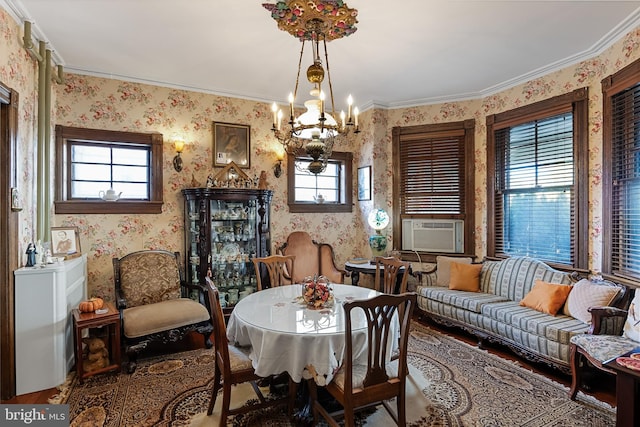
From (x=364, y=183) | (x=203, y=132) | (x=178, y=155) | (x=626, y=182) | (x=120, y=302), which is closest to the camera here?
(x=626, y=182)

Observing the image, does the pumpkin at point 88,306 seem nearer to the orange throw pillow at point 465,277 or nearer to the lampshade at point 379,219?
the lampshade at point 379,219

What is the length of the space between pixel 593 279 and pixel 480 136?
222 cm

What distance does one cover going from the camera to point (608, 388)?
276cm

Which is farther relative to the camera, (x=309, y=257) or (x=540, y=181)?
(x=309, y=257)

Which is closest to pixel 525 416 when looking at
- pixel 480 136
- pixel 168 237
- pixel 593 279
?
pixel 593 279

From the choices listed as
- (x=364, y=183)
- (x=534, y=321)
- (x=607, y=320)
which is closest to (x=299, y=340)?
(x=534, y=321)

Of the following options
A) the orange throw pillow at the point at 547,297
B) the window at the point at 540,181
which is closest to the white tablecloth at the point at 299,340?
the orange throw pillow at the point at 547,297

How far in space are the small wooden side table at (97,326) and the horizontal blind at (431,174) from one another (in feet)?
12.3

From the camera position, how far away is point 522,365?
125 inches

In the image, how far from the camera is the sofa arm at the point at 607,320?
271 centimetres

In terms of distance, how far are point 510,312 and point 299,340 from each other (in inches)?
93.3

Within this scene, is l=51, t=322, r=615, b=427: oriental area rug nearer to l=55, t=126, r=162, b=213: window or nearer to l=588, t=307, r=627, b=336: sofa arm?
l=588, t=307, r=627, b=336: sofa arm

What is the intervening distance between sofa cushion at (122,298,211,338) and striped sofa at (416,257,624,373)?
264 cm

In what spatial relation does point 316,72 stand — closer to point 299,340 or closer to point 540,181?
point 299,340
